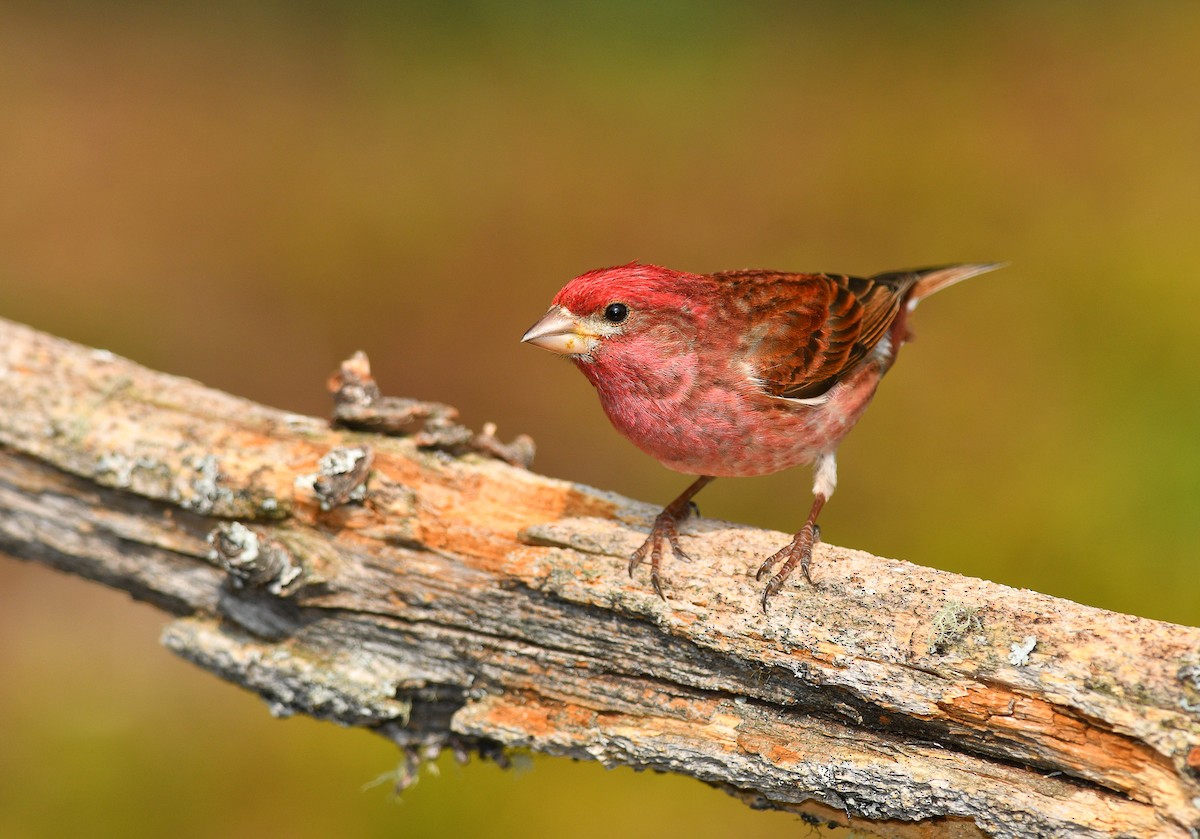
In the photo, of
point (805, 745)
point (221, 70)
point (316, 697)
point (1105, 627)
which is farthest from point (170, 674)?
point (221, 70)

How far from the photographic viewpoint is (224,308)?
8.18 metres

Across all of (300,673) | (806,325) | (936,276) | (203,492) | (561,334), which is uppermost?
(936,276)

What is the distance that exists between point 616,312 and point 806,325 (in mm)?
906

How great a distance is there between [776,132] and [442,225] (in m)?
2.83

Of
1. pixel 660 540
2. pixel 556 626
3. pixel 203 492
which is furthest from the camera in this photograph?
pixel 203 492

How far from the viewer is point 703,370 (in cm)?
400

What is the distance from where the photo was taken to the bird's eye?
385cm

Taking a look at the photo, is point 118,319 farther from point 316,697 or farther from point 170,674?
point 316,697

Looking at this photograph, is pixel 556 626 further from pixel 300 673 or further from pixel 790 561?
pixel 300 673

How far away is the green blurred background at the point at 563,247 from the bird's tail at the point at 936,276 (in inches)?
59.8

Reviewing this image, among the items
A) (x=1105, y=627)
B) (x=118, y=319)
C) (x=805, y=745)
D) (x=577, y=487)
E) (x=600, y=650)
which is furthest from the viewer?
(x=118, y=319)

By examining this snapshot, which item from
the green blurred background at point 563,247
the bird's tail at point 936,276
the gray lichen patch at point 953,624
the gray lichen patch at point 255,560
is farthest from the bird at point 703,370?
the green blurred background at point 563,247

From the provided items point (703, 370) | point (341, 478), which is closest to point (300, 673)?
point (341, 478)

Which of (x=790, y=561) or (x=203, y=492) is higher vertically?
(x=790, y=561)
